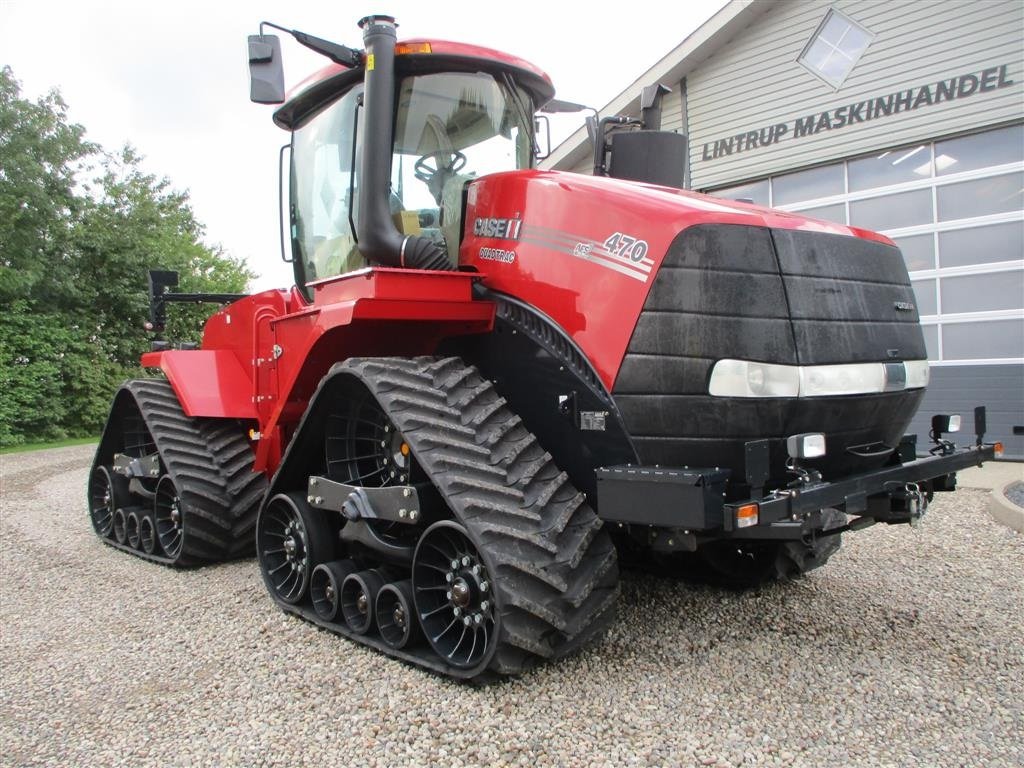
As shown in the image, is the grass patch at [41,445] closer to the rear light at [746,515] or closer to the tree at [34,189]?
the tree at [34,189]

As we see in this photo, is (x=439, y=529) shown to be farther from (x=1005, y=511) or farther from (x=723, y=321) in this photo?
(x=1005, y=511)

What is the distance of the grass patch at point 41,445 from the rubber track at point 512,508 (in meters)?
15.7

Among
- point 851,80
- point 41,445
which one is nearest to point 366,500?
point 851,80

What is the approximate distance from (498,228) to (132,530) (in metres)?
4.19

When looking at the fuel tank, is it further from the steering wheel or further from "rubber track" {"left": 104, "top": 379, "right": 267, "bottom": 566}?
"rubber track" {"left": 104, "top": 379, "right": 267, "bottom": 566}

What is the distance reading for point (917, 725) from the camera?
3146 millimetres

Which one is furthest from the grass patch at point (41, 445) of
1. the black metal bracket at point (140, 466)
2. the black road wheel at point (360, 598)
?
the black road wheel at point (360, 598)

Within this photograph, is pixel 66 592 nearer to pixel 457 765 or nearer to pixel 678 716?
pixel 457 765

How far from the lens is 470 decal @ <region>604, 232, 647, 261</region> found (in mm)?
3438

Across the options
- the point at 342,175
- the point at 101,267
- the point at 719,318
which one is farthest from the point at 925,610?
the point at 101,267

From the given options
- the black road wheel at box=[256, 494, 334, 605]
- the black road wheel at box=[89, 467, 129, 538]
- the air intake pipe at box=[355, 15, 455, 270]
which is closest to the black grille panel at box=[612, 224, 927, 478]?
the air intake pipe at box=[355, 15, 455, 270]

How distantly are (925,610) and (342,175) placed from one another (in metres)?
3.92

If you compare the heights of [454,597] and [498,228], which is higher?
[498,228]

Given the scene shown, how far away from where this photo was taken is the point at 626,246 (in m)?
3.49
